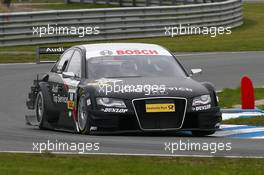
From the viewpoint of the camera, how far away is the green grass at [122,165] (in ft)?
32.0

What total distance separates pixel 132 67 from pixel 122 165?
455 centimetres

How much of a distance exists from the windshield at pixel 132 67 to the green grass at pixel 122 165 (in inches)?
145

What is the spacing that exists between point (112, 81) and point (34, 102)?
272cm

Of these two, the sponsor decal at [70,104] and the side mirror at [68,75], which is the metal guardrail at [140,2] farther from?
the sponsor decal at [70,104]

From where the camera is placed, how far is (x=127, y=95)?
1355 cm

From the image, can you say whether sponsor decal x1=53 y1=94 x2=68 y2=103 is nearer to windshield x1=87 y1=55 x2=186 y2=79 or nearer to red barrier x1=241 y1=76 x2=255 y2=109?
windshield x1=87 y1=55 x2=186 y2=79

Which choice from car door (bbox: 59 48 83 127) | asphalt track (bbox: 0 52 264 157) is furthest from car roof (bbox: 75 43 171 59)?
asphalt track (bbox: 0 52 264 157)

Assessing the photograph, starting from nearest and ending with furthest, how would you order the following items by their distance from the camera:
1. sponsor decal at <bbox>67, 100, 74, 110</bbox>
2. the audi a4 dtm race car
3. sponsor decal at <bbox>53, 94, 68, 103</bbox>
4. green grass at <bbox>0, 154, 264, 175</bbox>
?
green grass at <bbox>0, 154, 264, 175</bbox>
the audi a4 dtm race car
sponsor decal at <bbox>67, 100, 74, 110</bbox>
sponsor decal at <bbox>53, 94, 68, 103</bbox>

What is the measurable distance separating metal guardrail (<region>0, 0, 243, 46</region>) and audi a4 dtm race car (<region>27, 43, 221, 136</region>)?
1677 centimetres

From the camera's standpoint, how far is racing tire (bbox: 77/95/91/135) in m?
13.7

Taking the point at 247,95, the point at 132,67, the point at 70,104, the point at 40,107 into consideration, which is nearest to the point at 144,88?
the point at 132,67

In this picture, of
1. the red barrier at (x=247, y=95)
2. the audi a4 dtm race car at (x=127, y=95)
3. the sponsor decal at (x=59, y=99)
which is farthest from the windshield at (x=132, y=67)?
the red barrier at (x=247, y=95)

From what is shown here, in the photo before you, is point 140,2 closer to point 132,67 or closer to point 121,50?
point 121,50

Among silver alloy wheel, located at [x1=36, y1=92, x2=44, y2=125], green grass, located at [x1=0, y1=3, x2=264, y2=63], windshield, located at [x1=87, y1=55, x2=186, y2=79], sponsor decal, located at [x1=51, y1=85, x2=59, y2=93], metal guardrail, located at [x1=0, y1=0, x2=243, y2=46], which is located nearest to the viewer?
windshield, located at [x1=87, y1=55, x2=186, y2=79]
